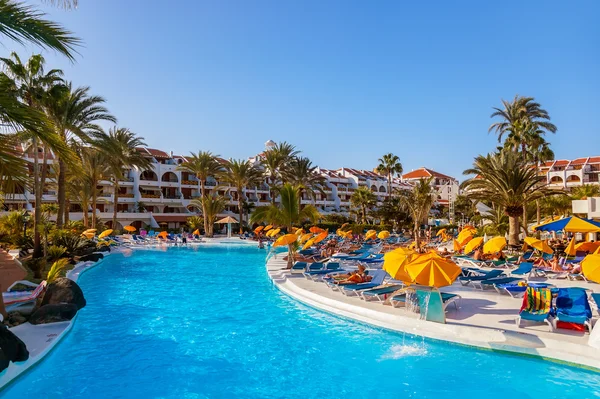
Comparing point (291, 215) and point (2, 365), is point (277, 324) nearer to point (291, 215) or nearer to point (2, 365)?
point (2, 365)

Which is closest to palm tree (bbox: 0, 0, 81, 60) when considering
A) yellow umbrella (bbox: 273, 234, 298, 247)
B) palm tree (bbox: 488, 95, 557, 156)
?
yellow umbrella (bbox: 273, 234, 298, 247)

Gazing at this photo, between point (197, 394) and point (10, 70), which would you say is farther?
point (10, 70)

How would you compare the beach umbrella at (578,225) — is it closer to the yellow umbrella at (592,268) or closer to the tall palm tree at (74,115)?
the yellow umbrella at (592,268)

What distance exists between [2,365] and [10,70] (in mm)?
18496

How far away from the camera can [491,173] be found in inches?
966

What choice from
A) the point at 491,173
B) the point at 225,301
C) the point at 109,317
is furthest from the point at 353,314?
the point at 491,173

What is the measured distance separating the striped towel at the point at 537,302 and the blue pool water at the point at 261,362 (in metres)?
1.53

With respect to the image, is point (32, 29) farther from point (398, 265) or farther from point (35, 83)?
point (35, 83)

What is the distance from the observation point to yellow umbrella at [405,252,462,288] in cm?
938

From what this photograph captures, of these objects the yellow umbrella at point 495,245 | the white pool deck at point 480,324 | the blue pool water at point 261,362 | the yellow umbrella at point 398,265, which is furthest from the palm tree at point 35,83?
the yellow umbrella at point 495,245

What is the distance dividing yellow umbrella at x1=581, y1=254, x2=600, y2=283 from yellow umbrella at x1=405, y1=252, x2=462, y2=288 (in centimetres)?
275

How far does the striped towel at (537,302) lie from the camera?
943cm

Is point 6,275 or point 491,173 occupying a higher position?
point 491,173

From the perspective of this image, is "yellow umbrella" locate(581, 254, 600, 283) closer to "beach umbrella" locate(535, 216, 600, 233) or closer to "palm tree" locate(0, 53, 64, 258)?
"beach umbrella" locate(535, 216, 600, 233)
